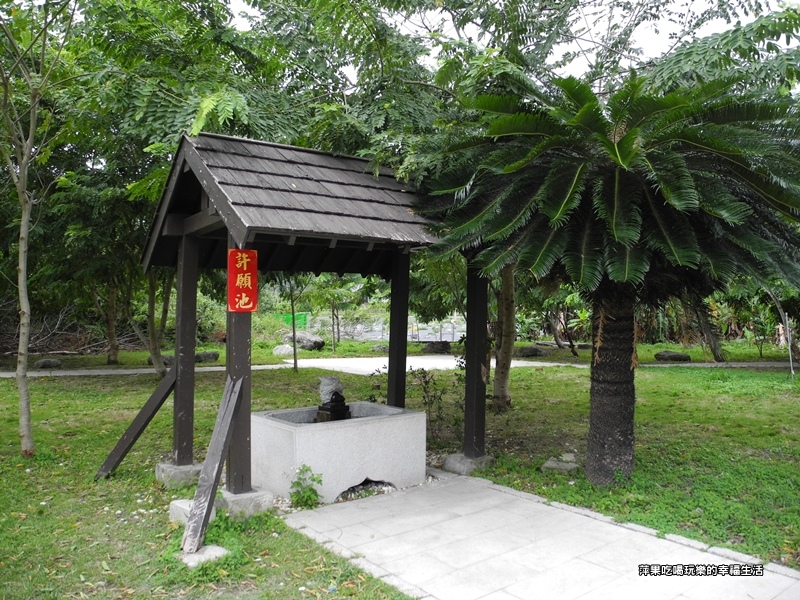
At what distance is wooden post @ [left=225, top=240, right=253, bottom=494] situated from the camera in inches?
196

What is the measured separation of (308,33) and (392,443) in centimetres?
547

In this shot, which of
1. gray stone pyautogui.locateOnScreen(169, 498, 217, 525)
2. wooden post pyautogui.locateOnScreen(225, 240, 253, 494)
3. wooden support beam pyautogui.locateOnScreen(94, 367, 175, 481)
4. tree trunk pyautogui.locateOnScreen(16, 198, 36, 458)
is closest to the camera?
gray stone pyautogui.locateOnScreen(169, 498, 217, 525)

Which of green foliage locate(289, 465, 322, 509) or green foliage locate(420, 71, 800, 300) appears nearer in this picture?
green foliage locate(420, 71, 800, 300)

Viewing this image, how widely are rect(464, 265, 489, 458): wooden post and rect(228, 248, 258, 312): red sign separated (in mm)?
2318

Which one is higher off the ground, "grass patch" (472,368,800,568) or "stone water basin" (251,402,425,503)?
"stone water basin" (251,402,425,503)

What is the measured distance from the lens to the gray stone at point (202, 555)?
4.08 meters

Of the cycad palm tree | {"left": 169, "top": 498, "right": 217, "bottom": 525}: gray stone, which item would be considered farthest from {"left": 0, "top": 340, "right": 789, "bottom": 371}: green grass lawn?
{"left": 169, "top": 498, "right": 217, "bottom": 525}: gray stone

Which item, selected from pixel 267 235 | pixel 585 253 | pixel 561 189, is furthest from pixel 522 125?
pixel 267 235

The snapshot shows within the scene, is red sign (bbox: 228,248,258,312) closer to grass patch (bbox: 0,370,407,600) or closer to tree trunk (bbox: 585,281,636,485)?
grass patch (bbox: 0,370,407,600)

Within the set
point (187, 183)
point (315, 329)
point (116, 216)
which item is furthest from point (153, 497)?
point (315, 329)

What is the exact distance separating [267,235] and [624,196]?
304 centimetres

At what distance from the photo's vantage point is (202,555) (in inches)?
165

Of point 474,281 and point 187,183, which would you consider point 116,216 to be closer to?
point 187,183

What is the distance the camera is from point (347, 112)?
23.8 ft
